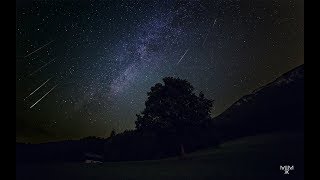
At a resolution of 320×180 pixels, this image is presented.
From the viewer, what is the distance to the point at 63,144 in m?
3.89

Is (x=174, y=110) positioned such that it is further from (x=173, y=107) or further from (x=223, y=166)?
(x=223, y=166)

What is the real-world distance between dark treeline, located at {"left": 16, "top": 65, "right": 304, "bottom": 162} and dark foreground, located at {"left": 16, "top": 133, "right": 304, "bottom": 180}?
3.4 inches

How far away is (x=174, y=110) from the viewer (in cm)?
401

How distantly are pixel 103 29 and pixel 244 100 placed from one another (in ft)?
5.33

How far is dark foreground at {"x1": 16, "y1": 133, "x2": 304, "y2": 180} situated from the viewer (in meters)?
3.90

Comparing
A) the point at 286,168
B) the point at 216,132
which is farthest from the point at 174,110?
the point at 286,168

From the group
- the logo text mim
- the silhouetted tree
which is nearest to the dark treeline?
the silhouetted tree

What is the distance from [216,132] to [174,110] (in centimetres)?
50

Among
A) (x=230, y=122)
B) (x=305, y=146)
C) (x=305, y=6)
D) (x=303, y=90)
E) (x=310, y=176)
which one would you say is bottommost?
(x=310, y=176)

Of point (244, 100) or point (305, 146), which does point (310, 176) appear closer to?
point (305, 146)

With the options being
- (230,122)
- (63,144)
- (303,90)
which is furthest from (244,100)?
(63,144)

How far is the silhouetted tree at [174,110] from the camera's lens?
3900mm

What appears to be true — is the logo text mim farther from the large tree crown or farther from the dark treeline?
the large tree crown

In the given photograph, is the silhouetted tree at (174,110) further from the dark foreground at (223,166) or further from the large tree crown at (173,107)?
the dark foreground at (223,166)
